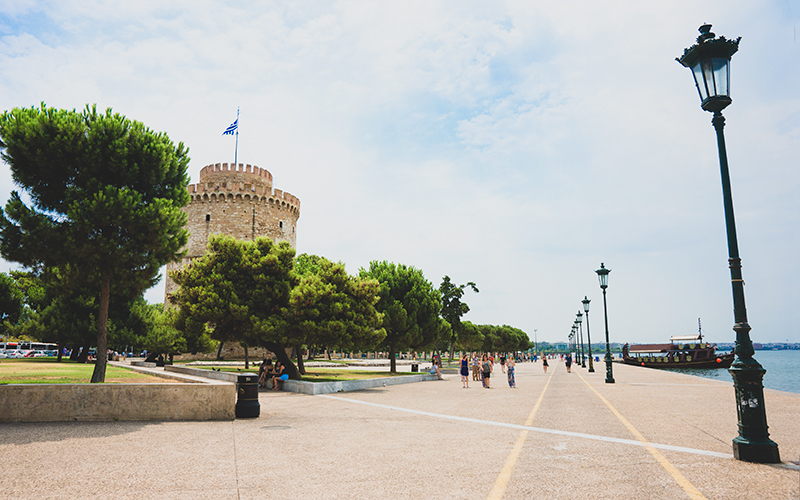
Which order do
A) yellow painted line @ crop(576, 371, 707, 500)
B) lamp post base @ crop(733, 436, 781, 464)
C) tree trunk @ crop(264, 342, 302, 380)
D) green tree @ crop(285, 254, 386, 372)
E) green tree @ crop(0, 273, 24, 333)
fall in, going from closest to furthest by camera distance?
yellow painted line @ crop(576, 371, 707, 500), lamp post base @ crop(733, 436, 781, 464), green tree @ crop(285, 254, 386, 372), tree trunk @ crop(264, 342, 302, 380), green tree @ crop(0, 273, 24, 333)

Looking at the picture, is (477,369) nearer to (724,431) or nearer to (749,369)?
(724,431)

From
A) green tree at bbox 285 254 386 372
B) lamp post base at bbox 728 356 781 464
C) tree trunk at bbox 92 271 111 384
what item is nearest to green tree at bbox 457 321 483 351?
green tree at bbox 285 254 386 372

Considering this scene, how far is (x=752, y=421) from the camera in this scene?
6566 mm

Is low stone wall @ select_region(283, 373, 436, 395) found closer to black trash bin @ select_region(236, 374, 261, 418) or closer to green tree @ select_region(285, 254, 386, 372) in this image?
green tree @ select_region(285, 254, 386, 372)

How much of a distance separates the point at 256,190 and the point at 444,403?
4253 cm

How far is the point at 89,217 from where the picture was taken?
1261cm

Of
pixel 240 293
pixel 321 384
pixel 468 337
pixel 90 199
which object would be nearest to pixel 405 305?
pixel 240 293

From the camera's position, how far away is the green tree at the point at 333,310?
21.5 metres

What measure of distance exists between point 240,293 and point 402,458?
16.4 metres

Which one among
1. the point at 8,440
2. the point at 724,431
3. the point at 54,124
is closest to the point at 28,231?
the point at 54,124

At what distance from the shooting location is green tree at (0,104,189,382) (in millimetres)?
12484

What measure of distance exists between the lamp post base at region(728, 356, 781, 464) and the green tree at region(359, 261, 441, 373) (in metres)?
25.4

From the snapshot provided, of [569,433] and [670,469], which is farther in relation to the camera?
[569,433]

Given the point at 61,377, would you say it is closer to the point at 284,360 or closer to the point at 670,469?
the point at 284,360
